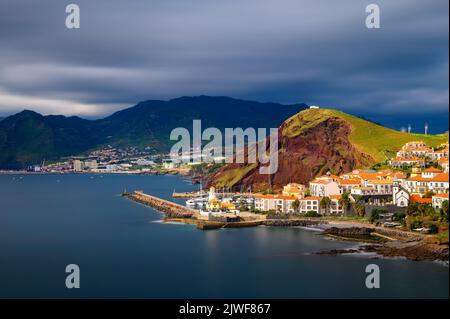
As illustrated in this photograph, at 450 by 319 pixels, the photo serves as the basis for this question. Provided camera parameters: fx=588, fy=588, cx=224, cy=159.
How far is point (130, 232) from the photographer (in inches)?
1671

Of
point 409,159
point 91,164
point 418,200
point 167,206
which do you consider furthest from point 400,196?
point 91,164

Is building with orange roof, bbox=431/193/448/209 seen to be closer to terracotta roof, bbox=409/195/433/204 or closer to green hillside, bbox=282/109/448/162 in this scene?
terracotta roof, bbox=409/195/433/204

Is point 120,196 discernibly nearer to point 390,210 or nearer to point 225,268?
point 390,210

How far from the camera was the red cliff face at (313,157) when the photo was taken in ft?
228

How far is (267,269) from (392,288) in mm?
6543

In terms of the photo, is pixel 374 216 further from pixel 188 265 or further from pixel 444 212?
pixel 188 265

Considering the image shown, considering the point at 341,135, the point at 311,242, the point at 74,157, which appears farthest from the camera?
the point at 74,157

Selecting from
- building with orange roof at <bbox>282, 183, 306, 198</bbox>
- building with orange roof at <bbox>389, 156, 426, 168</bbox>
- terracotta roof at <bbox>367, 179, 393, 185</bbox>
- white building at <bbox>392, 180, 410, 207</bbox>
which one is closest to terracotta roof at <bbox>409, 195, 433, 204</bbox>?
white building at <bbox>392, 180, 410, 207</bbox>

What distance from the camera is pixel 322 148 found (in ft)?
240

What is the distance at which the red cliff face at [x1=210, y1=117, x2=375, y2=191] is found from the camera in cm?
6944

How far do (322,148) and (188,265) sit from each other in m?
44.8

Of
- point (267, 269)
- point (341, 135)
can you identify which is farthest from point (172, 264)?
point (341, 135)

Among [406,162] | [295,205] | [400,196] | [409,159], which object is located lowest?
[295,205]
